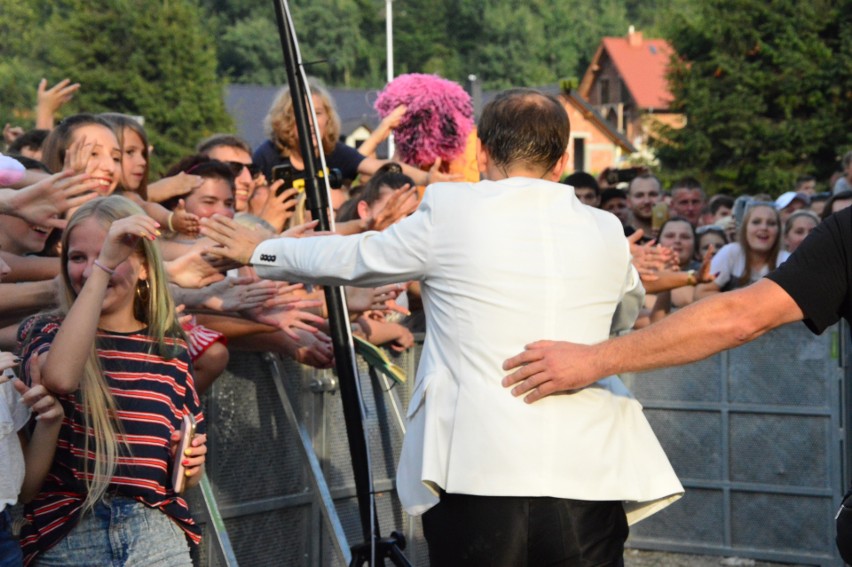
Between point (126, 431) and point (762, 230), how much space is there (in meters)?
6.28

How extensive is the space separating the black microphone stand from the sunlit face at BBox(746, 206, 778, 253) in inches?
184

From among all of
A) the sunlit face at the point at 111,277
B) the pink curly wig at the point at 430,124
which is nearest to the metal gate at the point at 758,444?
the pink curly wig at the point at 430,124

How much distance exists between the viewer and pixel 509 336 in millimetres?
3990

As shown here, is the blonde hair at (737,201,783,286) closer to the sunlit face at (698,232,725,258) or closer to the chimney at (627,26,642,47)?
the sunlit face at (698,232,725,258)

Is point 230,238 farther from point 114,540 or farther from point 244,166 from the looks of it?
point 244,166

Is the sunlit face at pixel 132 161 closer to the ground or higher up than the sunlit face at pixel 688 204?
higher up

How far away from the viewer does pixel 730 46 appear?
1871 inches

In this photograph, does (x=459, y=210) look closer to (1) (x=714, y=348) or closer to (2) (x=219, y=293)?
(1) (x=714, y=348)

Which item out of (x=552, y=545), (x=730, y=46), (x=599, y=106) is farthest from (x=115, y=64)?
(x=552, y=545)

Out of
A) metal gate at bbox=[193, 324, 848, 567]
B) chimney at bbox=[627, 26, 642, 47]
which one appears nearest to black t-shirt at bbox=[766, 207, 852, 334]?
metal gate at bbox=[193, 324, 848, 567]

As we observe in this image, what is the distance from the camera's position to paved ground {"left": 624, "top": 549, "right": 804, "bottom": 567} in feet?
27.1

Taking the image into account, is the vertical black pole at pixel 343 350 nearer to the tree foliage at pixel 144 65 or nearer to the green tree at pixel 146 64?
the tree foliage at pixel 144 65

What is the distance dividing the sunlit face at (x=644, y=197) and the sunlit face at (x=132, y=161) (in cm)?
580

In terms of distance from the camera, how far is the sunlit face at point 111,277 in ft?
13.5
